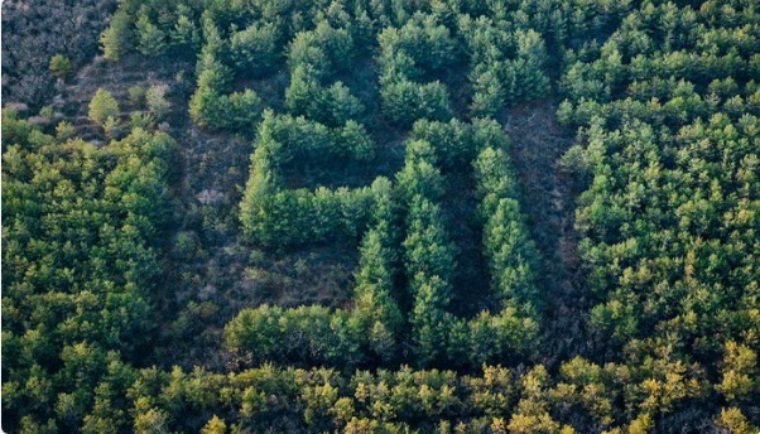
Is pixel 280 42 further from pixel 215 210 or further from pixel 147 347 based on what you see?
pixel 147 347

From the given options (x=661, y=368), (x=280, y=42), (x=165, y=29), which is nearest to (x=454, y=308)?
(x=661, y=368)

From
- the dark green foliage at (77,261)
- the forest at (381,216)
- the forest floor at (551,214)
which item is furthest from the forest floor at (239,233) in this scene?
the dark green foliage at (77,261)

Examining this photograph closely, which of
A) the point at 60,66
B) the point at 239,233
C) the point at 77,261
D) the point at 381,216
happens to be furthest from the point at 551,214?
the point at 60,66

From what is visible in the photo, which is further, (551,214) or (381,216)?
(551,214)

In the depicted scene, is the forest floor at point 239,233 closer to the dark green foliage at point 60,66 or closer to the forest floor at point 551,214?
the forest floor at point 551,214

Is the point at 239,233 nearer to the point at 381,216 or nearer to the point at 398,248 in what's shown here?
the point at 381,216

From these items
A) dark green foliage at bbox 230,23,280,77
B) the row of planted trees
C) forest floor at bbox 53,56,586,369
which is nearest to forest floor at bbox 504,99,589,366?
forest floor at bbox 53,56,586,369
